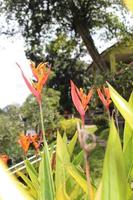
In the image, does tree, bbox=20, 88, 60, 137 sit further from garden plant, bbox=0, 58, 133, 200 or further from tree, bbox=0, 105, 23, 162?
garden plant, bbox=0, 58, 133, 200

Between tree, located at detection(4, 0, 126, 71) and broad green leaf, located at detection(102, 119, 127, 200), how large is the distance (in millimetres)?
16256

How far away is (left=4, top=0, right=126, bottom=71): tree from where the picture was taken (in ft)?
55.7

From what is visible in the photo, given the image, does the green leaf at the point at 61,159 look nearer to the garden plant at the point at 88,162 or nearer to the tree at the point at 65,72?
the garden plant at the point at 88,162

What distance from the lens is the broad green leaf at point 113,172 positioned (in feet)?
2.46

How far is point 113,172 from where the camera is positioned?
75 centimetres

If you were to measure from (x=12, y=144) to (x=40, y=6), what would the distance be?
986 centimetres

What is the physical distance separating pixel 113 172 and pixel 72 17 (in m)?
16.7

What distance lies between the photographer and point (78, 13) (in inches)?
671

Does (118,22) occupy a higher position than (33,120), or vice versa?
(118,22)

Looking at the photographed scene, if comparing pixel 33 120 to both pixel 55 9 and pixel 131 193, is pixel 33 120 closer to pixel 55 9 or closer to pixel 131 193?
pixel 55 9

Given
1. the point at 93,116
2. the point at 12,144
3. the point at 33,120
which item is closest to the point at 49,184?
the point at 12,144

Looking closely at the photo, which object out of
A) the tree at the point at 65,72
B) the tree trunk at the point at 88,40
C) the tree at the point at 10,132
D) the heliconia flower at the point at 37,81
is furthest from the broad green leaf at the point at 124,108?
the tree at the point at 65,72

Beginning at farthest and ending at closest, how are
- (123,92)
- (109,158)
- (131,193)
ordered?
(123,92)
(131,193)
(109,158)

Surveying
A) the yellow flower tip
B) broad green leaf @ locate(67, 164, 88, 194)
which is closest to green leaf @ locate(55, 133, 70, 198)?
broad green leaf @ locate(67, 164, 88, 194)
